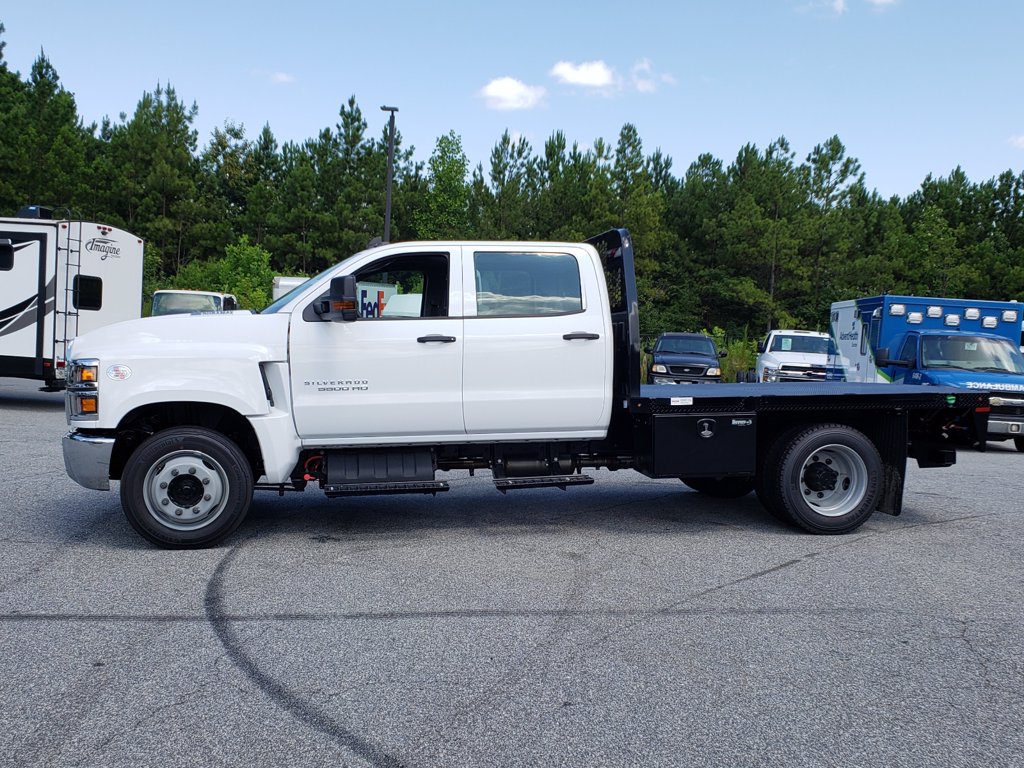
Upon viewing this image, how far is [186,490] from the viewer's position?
6.13 m

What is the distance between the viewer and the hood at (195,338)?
240 inches

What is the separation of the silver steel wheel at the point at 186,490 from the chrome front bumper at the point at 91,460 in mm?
315

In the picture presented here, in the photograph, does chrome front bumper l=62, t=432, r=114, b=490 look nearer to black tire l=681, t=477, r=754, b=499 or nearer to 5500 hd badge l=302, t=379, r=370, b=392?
5500 hd badge l=302, t=379, r=370, b=392

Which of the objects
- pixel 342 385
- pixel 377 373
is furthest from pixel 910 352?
pixel 342 385

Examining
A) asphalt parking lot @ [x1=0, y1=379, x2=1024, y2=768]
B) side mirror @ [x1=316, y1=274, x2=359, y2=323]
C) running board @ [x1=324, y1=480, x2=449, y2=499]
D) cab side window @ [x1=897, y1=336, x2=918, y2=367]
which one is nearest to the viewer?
asphalt parking lot @ [x1=0, y1=379, x2=1024, y2=768]

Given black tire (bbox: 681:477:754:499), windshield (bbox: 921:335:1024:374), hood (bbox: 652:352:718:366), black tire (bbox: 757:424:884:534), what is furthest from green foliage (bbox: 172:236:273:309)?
black tire (bbox: 757:424:884:534)

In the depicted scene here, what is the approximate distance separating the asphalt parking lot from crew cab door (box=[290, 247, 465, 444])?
0.87m

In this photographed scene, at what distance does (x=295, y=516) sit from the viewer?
7438 millimetres

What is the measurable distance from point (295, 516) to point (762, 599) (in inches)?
156

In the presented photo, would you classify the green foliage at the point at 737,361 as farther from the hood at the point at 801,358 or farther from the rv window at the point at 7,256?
the rv window at the point at 7,256

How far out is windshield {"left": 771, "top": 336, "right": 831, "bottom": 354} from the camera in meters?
23.7

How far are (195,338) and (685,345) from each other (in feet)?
65.1

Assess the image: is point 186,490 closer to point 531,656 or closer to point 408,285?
point 408,285

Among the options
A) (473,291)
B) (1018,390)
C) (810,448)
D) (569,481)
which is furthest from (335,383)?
(1018,390)
